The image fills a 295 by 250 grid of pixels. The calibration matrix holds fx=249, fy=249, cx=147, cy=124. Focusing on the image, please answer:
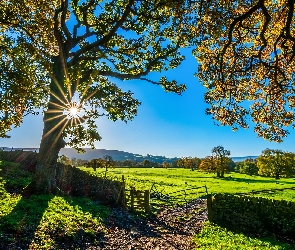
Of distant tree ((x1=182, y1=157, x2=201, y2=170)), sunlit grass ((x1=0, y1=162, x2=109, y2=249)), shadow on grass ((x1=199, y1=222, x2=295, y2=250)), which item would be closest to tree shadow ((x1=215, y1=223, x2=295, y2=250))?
shadow on grass ((x1=199, y1=222, x2=295, y2=250))

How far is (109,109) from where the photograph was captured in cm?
2406

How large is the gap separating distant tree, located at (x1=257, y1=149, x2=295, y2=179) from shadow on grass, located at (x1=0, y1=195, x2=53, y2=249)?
105 metres

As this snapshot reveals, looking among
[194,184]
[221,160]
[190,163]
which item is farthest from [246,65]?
[190,163]

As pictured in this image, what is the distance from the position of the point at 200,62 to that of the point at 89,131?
51.2ft

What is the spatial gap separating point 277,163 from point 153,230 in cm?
10288

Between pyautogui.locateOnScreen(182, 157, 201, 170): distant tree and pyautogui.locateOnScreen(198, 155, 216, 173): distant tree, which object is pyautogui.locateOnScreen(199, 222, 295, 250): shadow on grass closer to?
pyautogui.locateOnScreen(198, 155, 216, 173): distant tree

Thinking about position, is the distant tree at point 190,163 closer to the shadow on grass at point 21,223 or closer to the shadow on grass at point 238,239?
the shadow on grass at point 238,239

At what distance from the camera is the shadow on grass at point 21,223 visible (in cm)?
1060

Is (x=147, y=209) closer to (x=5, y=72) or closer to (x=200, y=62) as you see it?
(x=200, y=62)

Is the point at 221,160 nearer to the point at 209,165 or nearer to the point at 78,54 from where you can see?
the point at 209,165

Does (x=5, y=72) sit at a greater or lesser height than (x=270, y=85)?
lesser

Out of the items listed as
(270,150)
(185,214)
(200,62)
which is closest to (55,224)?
(200,62)

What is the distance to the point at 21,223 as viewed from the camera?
12.6 m

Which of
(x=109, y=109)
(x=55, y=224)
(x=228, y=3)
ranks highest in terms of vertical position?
(x=228, y=3)
